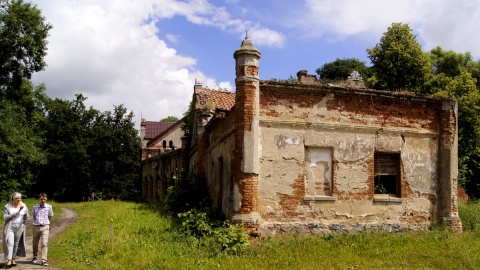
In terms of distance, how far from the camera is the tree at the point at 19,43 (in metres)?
Answer: 23.8

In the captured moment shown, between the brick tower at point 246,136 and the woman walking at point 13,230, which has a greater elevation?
the brick tower at point 246,136

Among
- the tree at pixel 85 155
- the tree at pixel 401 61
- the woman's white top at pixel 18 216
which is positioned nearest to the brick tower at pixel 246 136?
the woman's white top at pixel 18 216

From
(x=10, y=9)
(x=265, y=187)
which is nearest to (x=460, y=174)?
(x=265, y=187)

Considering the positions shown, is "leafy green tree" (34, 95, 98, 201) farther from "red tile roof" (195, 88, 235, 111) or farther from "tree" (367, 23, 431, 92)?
"tree" (367, 23, 431, 92)

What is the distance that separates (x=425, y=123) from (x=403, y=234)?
363cm

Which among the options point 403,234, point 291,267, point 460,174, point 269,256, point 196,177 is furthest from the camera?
point 460,174

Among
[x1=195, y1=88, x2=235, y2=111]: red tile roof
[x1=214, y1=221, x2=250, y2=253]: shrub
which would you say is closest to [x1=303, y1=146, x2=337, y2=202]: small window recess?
[x1=214, y1=221, x2=250, y2=253]: shrub

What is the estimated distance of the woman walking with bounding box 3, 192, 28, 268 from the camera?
9.88 meters

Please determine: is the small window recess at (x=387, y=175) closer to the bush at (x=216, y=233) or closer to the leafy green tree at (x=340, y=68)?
the bush at (x=216, y=233)

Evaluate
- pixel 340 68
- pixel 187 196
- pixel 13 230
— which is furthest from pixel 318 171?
pixel 340 68

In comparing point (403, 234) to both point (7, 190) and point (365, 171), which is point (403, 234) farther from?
point (7, 190)

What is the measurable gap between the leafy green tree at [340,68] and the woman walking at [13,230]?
144 ft

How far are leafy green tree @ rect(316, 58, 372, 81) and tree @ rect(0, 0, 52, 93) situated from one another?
33.6m

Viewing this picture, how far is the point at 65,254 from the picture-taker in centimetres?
1163
